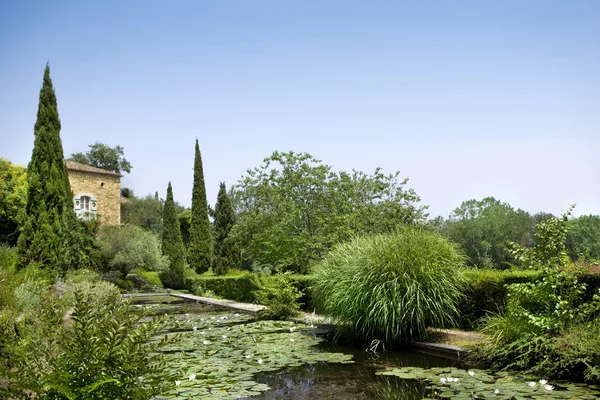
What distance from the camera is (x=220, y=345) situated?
7680mm

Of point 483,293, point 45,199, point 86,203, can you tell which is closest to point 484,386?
point 483,293

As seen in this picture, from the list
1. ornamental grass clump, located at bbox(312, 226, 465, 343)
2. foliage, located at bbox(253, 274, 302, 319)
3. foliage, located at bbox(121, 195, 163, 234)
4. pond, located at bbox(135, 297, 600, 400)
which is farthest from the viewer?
foliage, located at bbox(121, 195, 163, 234)

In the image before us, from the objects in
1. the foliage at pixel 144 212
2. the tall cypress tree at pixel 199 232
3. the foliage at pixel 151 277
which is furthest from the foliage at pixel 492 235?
the foliage at pixel 151 277

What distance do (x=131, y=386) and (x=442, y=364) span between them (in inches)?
180

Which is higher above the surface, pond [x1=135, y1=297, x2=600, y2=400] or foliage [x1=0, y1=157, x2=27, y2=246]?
foliage [x1=0, y1=157, x2=27, y2=246]

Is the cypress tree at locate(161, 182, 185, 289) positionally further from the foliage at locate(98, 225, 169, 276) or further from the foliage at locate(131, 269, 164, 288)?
the foliage at locate(98, 225, 169, 276)

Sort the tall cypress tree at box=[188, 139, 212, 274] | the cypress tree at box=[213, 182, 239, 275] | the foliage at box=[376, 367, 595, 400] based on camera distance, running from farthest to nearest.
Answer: the tall cypress tree at box=[188, 139, 212, 274]
the cypress tree at box=[213, 182, 239, 275]
the foliage at box=[376, 367, 595, 400]

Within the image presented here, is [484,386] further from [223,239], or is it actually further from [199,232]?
[199,232]

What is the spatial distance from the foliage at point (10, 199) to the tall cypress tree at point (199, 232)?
9407 mm

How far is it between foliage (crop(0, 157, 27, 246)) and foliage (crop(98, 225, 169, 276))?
4.78 metres

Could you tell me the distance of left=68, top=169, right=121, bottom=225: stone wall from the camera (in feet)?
111

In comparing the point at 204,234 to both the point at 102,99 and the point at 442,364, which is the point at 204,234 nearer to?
the point at 102,99

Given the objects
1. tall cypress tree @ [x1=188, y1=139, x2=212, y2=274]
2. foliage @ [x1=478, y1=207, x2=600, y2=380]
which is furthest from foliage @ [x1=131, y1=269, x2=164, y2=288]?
foliage @ [x1=478, y1=207, x2=600, y2=380]

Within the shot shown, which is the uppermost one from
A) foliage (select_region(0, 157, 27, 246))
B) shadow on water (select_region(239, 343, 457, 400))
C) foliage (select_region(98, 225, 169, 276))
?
foliage (select_region(0, 157, 27, 246))
